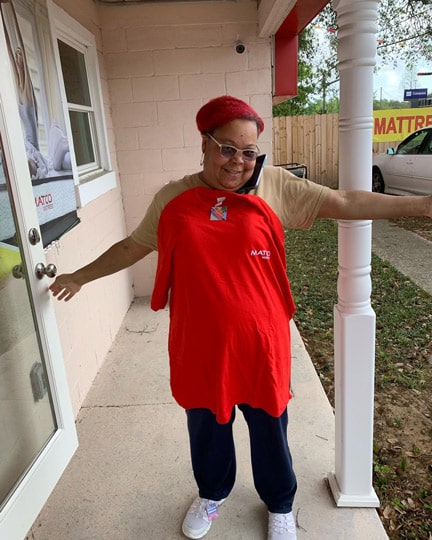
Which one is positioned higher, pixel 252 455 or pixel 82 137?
pixel 82 137

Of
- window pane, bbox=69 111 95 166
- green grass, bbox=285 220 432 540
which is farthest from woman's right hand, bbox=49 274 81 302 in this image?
window pane, bbox=69 111 95 166

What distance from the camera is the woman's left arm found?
158cm

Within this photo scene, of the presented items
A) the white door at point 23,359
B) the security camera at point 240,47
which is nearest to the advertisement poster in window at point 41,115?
the white door at point 23,359

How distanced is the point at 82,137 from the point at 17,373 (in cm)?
234

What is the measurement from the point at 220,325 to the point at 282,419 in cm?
49

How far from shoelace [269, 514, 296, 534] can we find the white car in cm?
738

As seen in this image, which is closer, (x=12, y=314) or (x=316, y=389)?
(x=12, y=314)

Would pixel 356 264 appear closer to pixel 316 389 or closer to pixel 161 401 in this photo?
pixel 316 389

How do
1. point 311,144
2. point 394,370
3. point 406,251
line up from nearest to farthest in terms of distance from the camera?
point 394,370 → point 406,251 → point 311,144

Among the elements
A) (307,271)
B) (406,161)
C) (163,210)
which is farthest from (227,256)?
(406,161)

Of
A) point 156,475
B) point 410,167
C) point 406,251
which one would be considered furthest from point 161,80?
point 410,167

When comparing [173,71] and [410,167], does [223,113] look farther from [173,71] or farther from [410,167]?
[410,167]

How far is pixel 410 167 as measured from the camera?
8.77m

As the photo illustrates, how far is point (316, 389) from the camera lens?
307 cm
